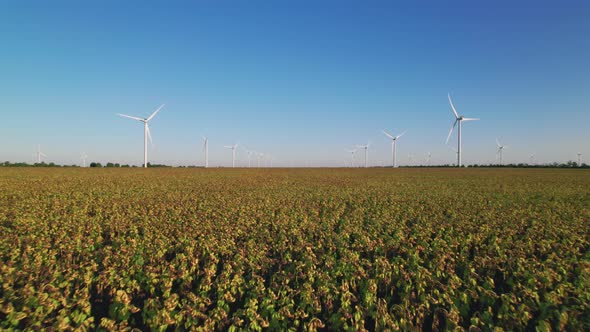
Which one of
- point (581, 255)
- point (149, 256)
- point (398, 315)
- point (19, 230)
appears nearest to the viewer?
point (398, 315)

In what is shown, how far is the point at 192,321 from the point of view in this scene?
193 inches

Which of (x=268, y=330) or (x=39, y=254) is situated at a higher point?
(x=39, y=254)

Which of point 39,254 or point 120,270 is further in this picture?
point 39,254

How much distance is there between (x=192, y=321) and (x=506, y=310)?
527 centimetres

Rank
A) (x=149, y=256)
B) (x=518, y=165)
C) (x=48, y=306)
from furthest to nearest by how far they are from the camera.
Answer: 1. (x=518, y=165)
2. (x=149, y=256)
3. (x=48, y=306)

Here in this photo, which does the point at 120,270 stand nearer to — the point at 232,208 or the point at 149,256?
the point at 149,256

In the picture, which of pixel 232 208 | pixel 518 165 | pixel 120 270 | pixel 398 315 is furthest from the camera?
pixel 518 165

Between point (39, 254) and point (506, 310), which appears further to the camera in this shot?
point (39, 254)

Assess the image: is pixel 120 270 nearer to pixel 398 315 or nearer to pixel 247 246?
Answer: pixel 247 246

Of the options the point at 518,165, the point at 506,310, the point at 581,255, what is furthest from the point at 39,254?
the point at 518,165

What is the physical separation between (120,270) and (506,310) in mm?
7716

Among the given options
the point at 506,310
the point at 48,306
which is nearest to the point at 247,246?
the point at 48,306

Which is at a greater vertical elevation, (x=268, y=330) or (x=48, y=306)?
(x=48, y=306)

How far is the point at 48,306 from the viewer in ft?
15.9
